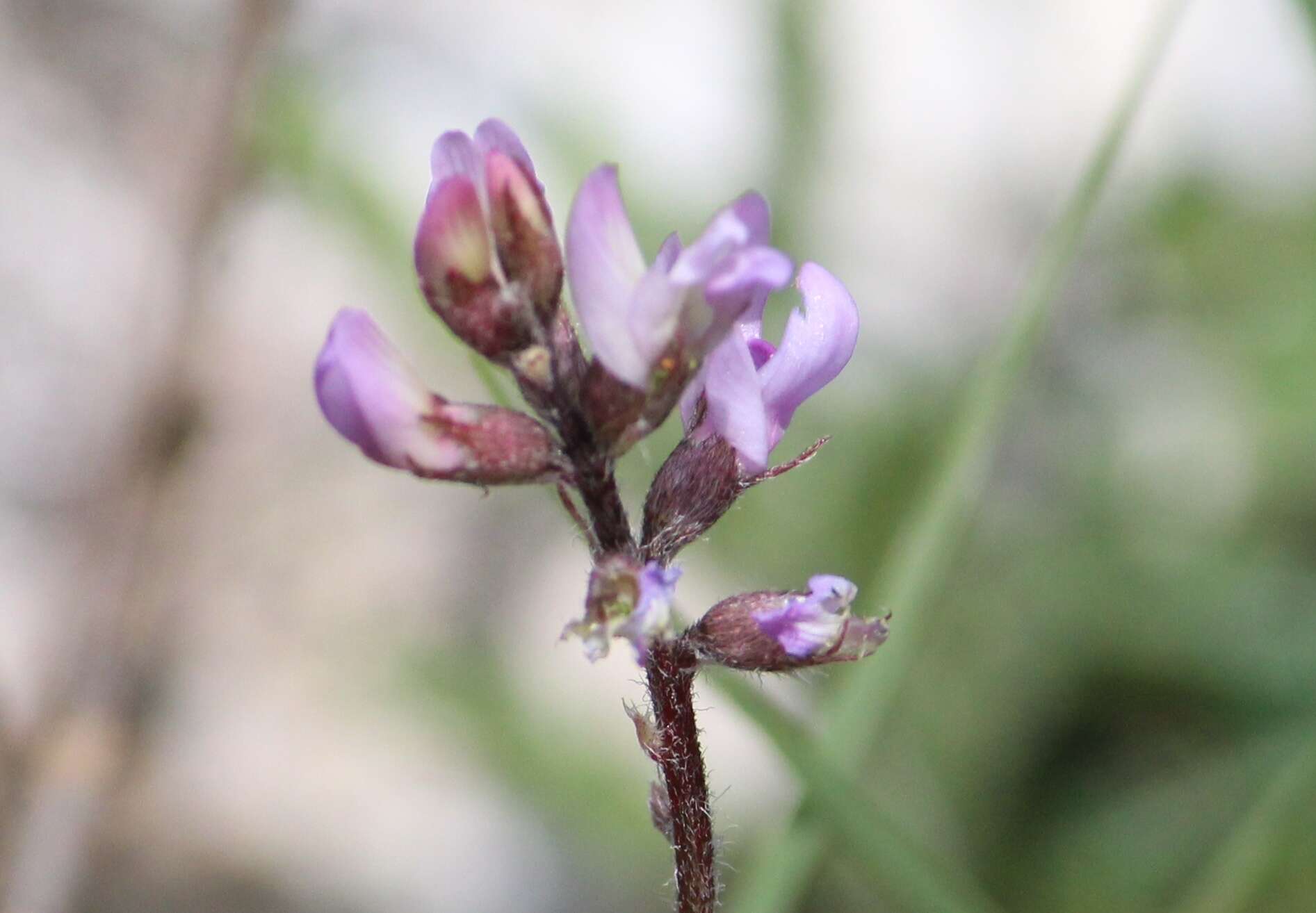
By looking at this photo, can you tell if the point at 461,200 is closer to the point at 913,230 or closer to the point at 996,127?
the point at 913,230

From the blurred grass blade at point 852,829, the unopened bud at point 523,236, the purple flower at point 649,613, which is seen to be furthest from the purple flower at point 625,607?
the blurred grass blade at point 852,829

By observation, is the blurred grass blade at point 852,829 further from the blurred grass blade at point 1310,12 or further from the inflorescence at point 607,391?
the blurred grass blade at point 1310,12

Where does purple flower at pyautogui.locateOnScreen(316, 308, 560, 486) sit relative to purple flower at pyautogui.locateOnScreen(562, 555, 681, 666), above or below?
above

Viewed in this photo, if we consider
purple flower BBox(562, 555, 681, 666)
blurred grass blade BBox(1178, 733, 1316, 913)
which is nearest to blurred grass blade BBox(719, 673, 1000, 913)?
purple flower BBox(562, 555, 681, 666)

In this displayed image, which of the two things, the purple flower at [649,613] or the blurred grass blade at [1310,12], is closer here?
the purple flower at [649,613]

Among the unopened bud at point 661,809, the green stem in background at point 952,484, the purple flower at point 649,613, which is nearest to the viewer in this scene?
the purple flower at point 649,613

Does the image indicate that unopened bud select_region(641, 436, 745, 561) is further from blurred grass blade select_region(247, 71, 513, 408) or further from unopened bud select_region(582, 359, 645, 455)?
blurred grass blade select_region(247, 71, 513, 408)

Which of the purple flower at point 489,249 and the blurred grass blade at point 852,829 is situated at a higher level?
the purple flower at point 489,249
